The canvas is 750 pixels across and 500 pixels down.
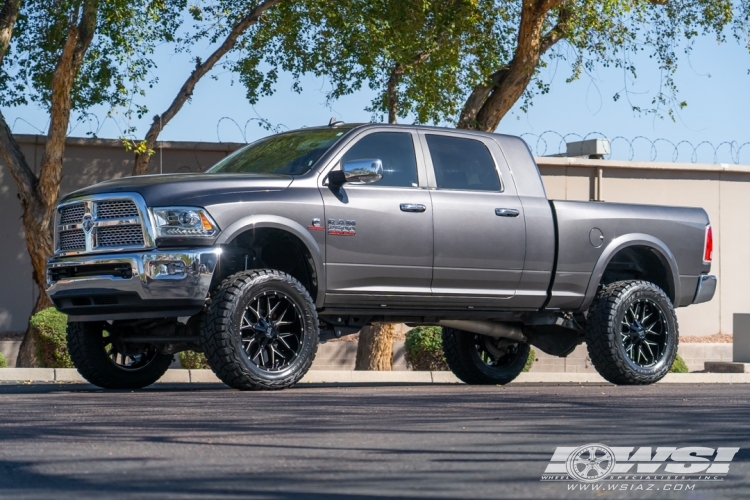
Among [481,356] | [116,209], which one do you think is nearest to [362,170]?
[116,209]

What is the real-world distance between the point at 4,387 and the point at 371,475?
6.84 metres

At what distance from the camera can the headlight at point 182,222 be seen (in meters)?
8.69

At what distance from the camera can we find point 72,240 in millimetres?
9289

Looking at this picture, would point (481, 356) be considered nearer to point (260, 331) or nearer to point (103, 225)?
point (260, 331)

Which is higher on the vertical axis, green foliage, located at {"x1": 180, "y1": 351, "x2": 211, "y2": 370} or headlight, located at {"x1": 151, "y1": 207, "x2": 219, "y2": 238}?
headlight, located at {"x1": 151, "y1": 207, "x2": 219, "y2": 238}

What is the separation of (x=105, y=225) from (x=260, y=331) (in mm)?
1380

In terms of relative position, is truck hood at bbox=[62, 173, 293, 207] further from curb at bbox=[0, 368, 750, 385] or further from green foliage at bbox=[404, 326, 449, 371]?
green foliage at bbox=[404, 326, 449, 371]

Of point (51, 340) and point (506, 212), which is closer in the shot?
point (506, 212)

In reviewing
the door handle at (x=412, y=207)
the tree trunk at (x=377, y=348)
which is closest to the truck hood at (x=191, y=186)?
the door handle at (x=412, y=207)

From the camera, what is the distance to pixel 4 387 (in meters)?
10.6

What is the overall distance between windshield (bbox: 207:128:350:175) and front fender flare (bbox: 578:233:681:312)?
261 cm

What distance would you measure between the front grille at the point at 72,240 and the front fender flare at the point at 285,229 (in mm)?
1156

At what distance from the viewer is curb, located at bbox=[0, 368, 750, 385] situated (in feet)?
41.6

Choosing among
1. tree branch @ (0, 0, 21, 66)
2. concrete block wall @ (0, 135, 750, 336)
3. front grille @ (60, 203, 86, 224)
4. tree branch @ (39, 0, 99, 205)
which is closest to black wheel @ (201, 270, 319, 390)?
front grille @ (60, 203, 86, 224)
